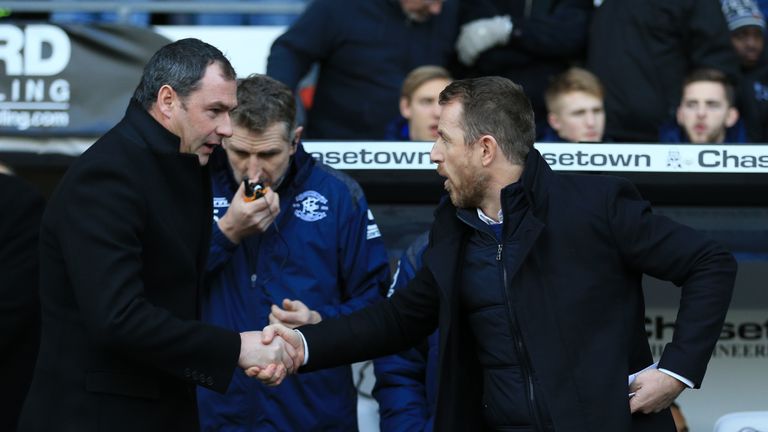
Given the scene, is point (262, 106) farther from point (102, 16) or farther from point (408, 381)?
Answer: point (102, 16)

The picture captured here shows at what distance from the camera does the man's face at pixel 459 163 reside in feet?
13.6

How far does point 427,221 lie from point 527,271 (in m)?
1.82

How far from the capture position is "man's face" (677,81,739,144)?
21.6 ft

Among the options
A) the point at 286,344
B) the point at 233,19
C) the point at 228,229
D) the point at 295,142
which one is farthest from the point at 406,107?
the point at 286,344

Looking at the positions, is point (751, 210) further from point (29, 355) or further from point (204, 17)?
point (204, 17)

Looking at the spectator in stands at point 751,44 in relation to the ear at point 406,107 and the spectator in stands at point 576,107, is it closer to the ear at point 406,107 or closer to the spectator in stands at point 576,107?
the spectator in stands at point 576,107

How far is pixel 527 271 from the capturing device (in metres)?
4.03

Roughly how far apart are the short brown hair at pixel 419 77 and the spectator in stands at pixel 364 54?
0.33 metres

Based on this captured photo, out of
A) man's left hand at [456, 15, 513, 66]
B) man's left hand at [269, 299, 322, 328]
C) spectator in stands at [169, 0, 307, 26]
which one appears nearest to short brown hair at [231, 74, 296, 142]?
man's left hand at [269, 299, 322, 328]

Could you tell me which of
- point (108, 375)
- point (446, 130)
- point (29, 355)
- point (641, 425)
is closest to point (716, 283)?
point (641, 425)

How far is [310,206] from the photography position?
4.94 m

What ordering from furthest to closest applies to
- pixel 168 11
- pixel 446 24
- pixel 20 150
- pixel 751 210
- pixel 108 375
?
1. pixel 168 11
2. pixel 446 24
3. pixel 20 150
4. pixel 751 210
5. pixel 108 375

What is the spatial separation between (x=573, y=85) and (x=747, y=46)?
61.2 inches

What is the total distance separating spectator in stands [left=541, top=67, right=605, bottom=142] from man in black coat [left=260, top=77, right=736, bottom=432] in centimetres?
229
